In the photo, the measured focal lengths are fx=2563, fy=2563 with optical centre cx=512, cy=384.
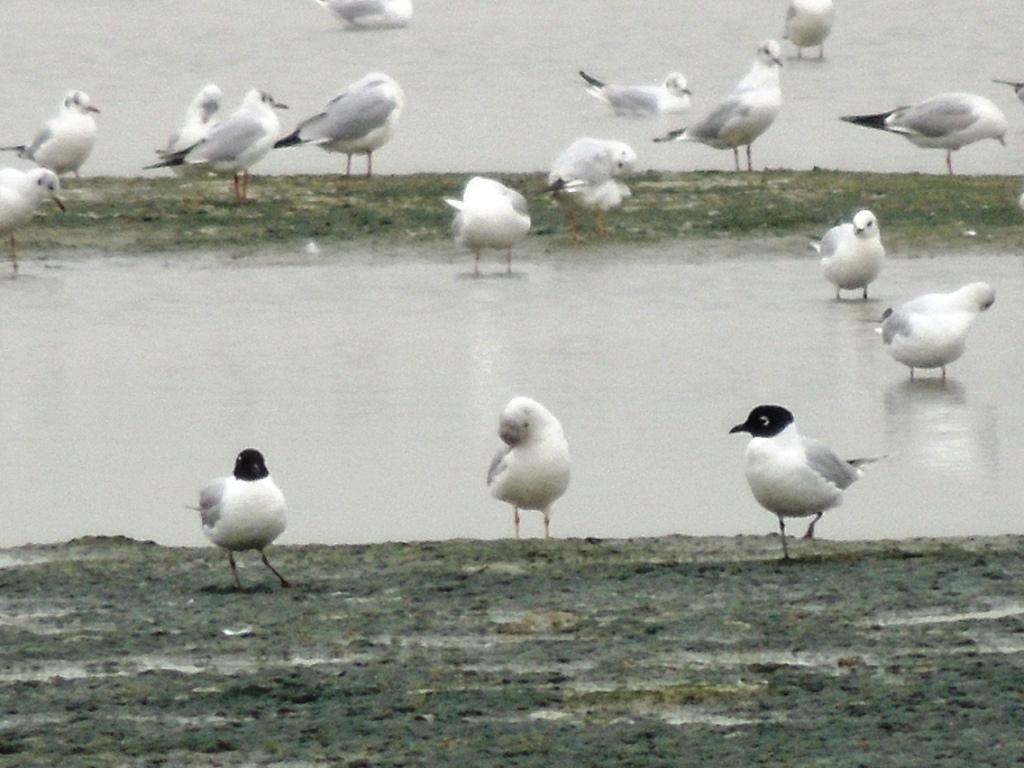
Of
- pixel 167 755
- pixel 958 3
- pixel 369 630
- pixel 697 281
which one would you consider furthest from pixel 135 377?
pixel 958 3

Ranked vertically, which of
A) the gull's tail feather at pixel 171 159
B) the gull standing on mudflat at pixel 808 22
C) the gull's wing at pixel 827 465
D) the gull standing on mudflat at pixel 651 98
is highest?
the gull standing on mudflat at pixel 808 22

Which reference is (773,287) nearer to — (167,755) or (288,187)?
(288,187)

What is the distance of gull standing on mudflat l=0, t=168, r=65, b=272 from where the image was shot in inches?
588

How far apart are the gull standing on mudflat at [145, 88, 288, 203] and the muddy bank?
8980 mm

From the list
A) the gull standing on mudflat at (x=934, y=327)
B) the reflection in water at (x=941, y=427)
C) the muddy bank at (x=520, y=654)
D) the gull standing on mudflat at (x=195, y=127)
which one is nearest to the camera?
the muddy bank at (x=520, y=654)

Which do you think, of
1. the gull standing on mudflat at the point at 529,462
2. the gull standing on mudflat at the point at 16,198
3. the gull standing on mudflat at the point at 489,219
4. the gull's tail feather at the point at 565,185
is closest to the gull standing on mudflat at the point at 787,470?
the gull standing on mudflat at the point at 529,462

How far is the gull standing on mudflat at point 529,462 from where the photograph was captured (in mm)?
8461

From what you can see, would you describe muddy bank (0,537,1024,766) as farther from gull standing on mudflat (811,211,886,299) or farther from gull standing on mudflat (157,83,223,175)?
gull standing on mudflat (157,83,223,175)

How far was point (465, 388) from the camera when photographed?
10969mm

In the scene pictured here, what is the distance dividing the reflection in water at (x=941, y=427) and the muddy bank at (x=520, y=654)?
1.47m

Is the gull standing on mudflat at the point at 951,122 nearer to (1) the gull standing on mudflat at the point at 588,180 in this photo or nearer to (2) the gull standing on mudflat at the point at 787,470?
(1) the gull standing on mudflat at the point at 588,180

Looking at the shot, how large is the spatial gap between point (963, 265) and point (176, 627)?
26.3 ft

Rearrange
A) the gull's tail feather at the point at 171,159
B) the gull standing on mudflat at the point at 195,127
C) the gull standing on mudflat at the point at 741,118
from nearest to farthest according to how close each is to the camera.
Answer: the gull's tail feather at the point at 171,159, the gull standing on mudflat at the point at 195,127, the gull standing on mudflat at the point at 741,118

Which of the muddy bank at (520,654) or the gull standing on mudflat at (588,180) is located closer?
the muddy bank at (520,654)
